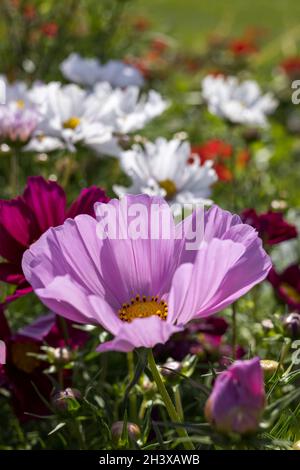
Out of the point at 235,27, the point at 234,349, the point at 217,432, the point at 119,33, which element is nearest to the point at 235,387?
the point at 217,432

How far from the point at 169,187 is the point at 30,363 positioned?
0.89ft

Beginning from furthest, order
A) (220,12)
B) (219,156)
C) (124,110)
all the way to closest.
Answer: (220,12) → (219,156) → (124,110)

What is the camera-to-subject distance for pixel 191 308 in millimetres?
449

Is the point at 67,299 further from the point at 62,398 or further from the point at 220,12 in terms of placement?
the point at 220,12

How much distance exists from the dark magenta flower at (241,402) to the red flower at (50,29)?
3.92 feet

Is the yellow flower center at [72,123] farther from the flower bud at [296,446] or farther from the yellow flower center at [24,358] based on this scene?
the flower bud at [296,446]

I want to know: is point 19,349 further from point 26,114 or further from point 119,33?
point 119,33

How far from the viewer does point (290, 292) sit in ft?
2.63

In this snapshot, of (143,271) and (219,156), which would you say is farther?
(219,156)

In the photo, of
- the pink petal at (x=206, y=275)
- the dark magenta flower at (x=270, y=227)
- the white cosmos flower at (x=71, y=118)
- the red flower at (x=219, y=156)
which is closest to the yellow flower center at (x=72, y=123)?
the white cosmos flower at (x=71, y=118)

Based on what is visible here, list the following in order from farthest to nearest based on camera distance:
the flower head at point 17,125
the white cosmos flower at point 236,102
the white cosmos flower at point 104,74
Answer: the white cosmos flower at point 104,74, the white cosmos flower at point 236,102, the flower head at point 17,125

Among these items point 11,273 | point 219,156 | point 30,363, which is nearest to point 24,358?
point 30,363

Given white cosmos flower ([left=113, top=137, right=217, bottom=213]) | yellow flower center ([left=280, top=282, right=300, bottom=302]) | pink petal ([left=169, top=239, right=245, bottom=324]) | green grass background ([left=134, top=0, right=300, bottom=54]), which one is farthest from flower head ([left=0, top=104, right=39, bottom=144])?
green grass background ([left=134, top=0, right=300, bottom=54])

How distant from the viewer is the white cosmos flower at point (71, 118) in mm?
839
